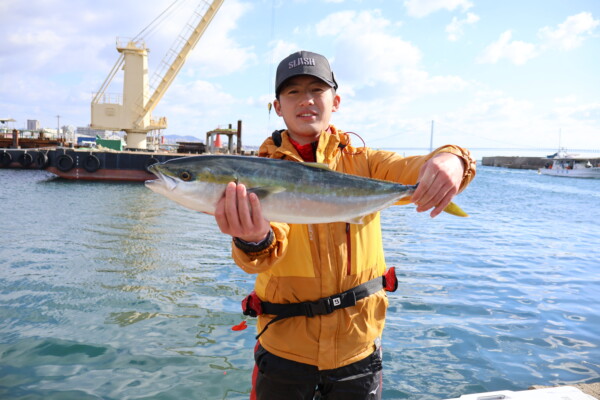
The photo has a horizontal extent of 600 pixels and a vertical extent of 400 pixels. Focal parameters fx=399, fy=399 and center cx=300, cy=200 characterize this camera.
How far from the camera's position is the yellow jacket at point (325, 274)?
9.68 feet

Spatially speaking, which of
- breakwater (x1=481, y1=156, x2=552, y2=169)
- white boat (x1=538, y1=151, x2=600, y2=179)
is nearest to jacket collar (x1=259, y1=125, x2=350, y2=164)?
white boat (x1=538, y1=151, x2=600, y2=179)

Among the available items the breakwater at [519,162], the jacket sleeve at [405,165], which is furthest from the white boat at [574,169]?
the jacket sleeve at [405,165]

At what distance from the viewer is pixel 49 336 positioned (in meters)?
7.04

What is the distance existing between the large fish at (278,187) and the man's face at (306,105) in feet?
1.40

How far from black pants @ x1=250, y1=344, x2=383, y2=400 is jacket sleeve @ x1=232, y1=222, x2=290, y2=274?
765mm

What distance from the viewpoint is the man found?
9.07 feet

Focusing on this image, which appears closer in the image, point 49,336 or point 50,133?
point 49,336

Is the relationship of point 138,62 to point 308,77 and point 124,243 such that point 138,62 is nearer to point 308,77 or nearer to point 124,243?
point 124,243

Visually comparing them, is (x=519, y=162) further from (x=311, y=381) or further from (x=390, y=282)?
(x=311, y=381)

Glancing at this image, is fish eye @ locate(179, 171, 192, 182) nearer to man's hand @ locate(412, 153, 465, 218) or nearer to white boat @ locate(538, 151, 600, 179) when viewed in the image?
man's hand @ locate(412, 153, 465, 218)

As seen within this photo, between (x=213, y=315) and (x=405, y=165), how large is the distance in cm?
624

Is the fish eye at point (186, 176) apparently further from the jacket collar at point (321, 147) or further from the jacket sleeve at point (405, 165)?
the jacket sleeve at point (405, 165)

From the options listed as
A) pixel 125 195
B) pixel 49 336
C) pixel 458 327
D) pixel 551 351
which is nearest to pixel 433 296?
pixel 458 327

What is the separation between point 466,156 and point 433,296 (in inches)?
298
